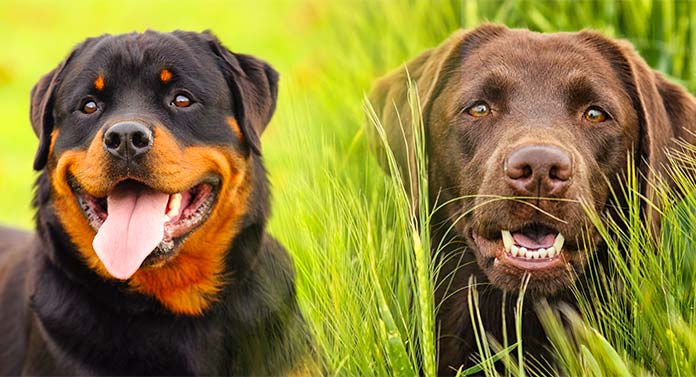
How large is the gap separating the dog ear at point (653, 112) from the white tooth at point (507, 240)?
1.55 feet

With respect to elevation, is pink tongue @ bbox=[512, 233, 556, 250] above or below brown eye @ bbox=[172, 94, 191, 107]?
below

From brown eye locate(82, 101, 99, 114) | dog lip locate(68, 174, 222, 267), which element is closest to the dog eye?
brown eye locate(82, 101, 99, 114)

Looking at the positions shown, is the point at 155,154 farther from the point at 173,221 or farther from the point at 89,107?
the point at 89,107

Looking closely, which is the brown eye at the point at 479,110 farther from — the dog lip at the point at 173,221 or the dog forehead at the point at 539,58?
the dog lip at the point at 173,221

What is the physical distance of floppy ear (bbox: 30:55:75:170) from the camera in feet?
13.3

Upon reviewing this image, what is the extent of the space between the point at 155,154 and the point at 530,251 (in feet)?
4.24

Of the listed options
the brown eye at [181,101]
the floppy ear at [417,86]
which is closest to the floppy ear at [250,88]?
the brown eye at [181,101]

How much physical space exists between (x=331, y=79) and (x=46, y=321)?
2044 millimetres

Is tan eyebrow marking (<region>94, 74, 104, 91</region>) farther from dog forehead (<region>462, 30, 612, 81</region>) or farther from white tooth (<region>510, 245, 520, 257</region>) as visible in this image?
white tooth (<region>510, 245, 520, 257</region>)

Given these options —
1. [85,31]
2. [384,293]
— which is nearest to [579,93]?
[384,293]

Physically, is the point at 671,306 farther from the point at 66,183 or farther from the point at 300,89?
the point at 66,183

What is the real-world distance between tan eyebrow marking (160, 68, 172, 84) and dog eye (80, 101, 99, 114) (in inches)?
10.1

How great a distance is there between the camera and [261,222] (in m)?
4.09

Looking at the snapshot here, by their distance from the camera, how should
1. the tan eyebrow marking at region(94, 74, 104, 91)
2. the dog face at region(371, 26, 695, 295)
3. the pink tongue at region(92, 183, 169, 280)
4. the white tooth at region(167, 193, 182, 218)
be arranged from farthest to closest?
1. the tan eyebrow marking at region(94, 74, 104, 91)
2. the white tooth at region(167, 193, 182, 218)
3. the pink tongue at region(92, 183, 169, 280)
4. the dog face at region(371, 26, 695, 295)
